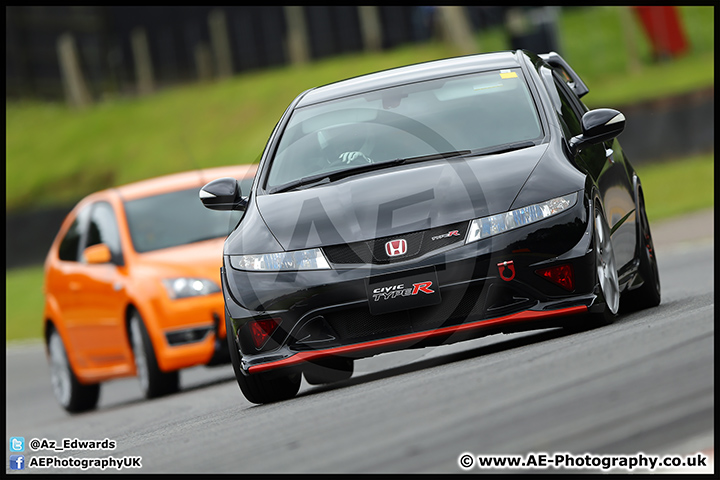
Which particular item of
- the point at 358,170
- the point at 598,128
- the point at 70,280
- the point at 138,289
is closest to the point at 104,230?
the point at 70,280

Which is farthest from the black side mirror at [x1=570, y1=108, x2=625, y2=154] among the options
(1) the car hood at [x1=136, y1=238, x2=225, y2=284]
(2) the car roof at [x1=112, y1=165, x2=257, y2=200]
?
(2) the car roof at [x1=112, y1=165, x2=257, y2=200]

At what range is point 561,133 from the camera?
7.16 meters

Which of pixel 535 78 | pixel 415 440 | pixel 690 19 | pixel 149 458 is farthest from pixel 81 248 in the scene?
pixel 690 19

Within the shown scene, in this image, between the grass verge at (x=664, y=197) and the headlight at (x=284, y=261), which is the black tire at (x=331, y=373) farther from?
the grass verge at (x=664, y=197)

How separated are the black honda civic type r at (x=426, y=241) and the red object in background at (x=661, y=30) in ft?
67.5

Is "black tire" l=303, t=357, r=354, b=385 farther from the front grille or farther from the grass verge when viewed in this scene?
the grass verge

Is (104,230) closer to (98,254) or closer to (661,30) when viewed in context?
(98,254)

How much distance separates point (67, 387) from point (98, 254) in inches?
60.0

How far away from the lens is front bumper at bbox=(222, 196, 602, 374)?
6.42 metres

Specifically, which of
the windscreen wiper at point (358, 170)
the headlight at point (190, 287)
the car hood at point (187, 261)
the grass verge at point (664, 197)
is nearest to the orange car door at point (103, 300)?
the car hood at point (187, 261)

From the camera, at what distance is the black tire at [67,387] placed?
1150cm

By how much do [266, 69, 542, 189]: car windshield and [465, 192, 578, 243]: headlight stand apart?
69 cm

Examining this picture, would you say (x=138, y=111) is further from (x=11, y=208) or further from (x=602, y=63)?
(x=602, y=63)

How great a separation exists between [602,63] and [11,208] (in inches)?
533
